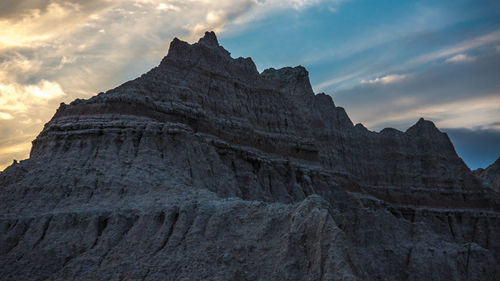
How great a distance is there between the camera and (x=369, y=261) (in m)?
36.0

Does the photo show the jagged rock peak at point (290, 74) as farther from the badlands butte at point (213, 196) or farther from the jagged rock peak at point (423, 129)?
the jagged rock peak at point (423, 129)

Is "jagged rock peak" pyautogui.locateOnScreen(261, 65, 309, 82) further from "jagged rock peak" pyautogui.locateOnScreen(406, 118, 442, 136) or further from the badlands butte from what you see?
"jagged rock peak" pyautogui.locateOnScreen(406, 118, 442, 136)

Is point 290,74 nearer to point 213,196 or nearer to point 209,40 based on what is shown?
point 209,40

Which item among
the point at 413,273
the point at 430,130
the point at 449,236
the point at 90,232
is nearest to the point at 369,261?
the point at 413,273

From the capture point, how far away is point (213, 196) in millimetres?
28500

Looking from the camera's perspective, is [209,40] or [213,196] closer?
[213,196]

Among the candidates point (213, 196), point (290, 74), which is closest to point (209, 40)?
point (290, 74)

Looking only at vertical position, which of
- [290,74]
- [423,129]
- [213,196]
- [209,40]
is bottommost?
[213,196]

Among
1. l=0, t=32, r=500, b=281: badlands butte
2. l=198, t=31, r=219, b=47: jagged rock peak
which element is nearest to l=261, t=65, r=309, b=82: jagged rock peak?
l=0, t=32, r=500, b=281: badlands butte

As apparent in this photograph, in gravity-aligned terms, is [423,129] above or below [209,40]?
below

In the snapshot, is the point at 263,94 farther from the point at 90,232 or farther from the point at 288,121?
the point at 90,232

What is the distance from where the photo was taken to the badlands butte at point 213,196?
73.8 feet

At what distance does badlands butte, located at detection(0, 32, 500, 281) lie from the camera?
73.8 feet

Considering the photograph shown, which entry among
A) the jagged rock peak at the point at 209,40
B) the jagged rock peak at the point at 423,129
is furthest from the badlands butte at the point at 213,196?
the jagged rock peak at the point at 423,129
